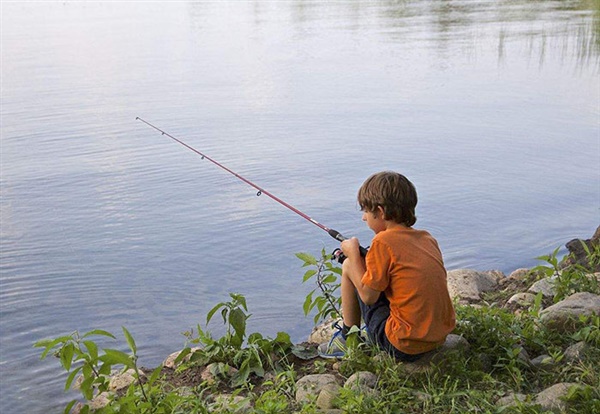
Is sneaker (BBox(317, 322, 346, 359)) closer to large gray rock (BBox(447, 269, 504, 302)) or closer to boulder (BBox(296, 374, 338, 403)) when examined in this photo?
boulder (BBox(296, 374, 338, 403))

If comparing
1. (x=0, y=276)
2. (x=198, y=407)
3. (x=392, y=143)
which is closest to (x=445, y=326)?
(x=198, y=407)

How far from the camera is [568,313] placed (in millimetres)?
3916

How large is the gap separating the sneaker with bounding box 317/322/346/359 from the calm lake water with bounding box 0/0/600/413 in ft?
3.62

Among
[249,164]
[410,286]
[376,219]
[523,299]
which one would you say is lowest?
[249,164]

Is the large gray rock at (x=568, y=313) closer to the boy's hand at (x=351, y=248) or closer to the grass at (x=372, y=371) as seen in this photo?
the grass at (x=372, y=371)

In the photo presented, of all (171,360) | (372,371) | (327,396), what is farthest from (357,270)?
(171,360)

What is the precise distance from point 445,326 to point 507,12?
16.9m

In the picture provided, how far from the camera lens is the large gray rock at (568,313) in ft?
12.7

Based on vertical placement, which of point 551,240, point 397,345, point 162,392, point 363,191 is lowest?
point 551,240

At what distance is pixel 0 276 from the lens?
5.88 meters

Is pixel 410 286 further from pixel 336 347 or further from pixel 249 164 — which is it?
pixel 249 164

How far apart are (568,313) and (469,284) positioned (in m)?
1.25

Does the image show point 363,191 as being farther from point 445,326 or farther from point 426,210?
point 426,210

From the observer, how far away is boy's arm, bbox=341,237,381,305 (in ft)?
11.7
